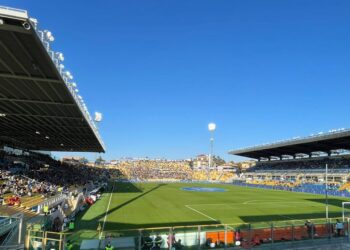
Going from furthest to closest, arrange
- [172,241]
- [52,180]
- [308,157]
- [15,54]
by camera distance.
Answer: [308,157], [52,180], [15,54], [172,241]

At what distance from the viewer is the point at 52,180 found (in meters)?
49.7

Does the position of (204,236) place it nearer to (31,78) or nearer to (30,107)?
(31,78)

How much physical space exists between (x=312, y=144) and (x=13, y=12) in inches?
2855

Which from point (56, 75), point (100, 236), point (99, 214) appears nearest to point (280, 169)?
point (99, 214)

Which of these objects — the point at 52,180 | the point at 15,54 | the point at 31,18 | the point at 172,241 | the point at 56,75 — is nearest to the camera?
the point at 172,241

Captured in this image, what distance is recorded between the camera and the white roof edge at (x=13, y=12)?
603 inches

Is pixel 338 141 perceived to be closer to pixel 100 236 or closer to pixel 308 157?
pixel 308 157

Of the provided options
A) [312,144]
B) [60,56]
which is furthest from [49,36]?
[312,144]

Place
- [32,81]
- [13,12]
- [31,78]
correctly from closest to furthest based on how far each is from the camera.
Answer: [13,12] < [31,78] < [32,81]

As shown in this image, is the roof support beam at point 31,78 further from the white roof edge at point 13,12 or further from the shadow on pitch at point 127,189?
the shadow on pitch at point 127,189

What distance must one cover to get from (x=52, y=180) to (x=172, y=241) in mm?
38377

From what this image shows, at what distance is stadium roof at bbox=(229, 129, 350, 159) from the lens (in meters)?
66.5

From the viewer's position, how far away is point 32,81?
2525 cm

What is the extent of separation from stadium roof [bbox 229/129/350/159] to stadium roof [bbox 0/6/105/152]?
4425 cm
